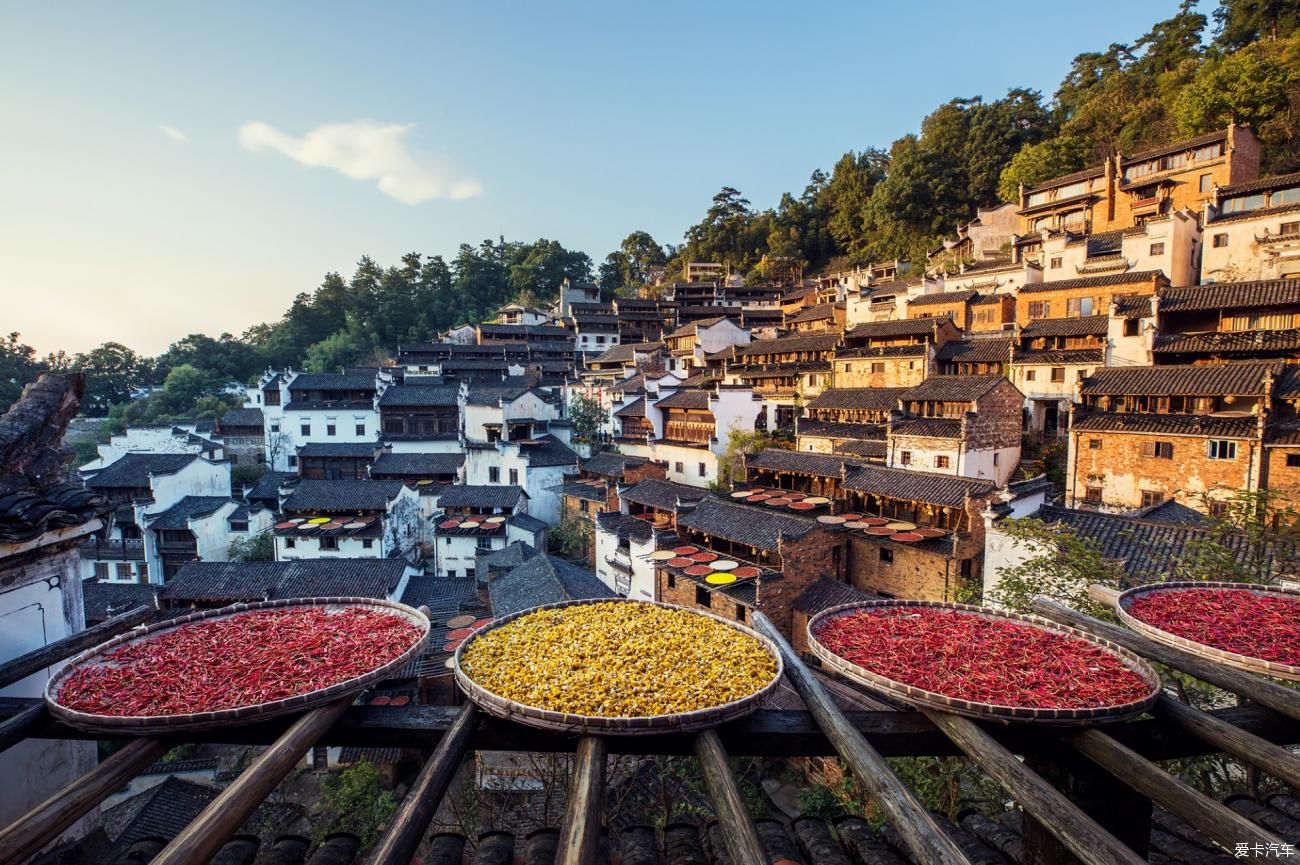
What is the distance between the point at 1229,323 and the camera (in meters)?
23.3

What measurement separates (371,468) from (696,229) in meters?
51.1

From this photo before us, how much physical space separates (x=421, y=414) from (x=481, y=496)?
11.5 meters

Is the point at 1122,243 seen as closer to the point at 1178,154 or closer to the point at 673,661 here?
the point at 1178,154

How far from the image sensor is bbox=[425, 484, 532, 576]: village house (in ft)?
93.5

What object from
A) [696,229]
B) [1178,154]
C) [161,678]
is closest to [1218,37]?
[1178,154]

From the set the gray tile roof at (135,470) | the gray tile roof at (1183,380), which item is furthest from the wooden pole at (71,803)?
the gray tile roof at (135,470)

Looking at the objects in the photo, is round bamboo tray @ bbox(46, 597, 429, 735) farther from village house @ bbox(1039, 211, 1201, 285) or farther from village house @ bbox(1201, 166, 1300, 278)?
village house @ bbox(1039, 211, 1201, 285)

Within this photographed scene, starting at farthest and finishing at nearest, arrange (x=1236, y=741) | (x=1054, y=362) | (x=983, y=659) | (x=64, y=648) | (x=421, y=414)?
(x=421, y=414) → (x=1054, y=362) → (x=64, y=648) → (x=983, y=659) → (x=1236, y=741)

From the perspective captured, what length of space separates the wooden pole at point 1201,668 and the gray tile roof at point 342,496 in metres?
28.7

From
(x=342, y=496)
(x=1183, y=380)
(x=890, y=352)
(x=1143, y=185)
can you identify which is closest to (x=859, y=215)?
(x=1143, y=185)

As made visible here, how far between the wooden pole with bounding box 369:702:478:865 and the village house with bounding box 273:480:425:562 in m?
26.7

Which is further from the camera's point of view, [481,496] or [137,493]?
[481,496]

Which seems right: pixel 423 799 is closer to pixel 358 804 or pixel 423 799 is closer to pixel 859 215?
pixel 358 804

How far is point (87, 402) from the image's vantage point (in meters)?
52.1
